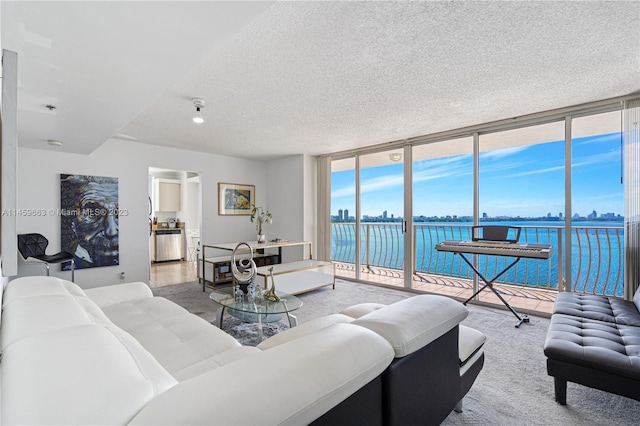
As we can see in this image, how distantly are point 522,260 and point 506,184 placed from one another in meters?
1.23

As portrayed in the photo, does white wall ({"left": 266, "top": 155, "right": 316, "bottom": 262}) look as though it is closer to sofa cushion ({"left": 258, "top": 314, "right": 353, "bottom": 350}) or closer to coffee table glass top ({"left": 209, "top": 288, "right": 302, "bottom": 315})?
coffee table glass top ({"left": 209, "top": 288, "right": 302, "bottom": 315})

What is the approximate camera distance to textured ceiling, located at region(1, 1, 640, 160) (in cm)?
146

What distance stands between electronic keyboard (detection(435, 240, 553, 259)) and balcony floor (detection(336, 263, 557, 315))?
3.28 feet

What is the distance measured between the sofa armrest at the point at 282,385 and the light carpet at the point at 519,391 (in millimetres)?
1244

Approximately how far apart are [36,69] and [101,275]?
148 inches

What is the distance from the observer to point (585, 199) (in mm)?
3619

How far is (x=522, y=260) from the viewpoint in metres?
4.78

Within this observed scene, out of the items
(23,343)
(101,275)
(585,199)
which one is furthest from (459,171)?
(101,275)

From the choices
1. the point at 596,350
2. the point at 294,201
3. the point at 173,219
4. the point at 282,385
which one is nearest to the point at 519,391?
the point at 596,350

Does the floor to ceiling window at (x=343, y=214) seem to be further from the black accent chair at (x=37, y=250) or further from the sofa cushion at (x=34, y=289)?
the sofa cushion at (x=34, y=289)

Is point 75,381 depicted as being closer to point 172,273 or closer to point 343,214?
point 343,214

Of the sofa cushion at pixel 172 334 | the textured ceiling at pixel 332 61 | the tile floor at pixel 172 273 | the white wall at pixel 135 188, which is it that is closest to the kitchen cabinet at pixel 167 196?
the tile floor at pixel 172 273

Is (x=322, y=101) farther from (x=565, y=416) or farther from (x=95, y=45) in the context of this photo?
(x=565, y=416)

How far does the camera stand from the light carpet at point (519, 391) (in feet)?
5.77
